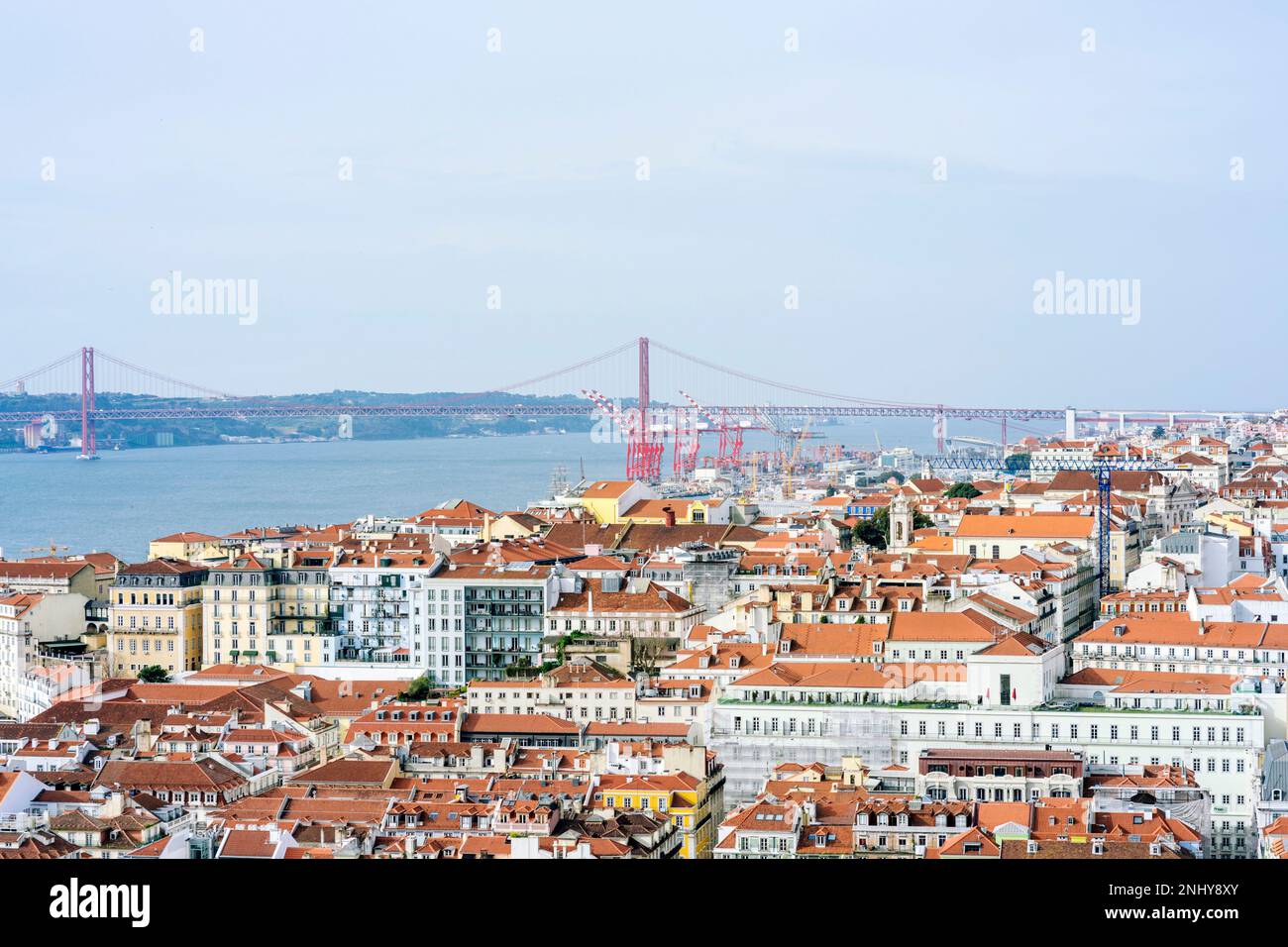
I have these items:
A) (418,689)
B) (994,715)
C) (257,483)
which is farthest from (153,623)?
(257,483)

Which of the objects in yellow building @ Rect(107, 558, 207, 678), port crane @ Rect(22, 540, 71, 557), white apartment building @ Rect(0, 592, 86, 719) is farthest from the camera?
port crane @ Rect(22, 540, 71, 557)

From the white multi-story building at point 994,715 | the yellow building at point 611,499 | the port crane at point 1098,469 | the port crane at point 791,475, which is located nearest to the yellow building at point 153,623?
the white multi-story building at point 994,715

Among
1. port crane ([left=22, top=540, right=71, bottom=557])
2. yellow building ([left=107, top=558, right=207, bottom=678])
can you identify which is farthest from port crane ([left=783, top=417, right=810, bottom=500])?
yellow building ([left=107, top=558, right=207, bottom=678])

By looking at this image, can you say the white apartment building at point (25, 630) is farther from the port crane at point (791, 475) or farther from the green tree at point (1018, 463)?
the green tree at point (1018, 463)

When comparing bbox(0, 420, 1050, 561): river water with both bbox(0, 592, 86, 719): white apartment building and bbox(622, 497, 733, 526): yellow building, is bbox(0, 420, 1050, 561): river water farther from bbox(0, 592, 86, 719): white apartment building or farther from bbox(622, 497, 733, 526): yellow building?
bbox(0, 592, 86, 719): white apartment building

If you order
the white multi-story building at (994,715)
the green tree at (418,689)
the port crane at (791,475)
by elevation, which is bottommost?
the green tree at (418,689)

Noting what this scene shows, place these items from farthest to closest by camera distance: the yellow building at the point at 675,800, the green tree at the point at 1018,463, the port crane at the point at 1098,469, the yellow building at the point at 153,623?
the green tree at the point at 1018,463 < the port crane at the point at 1098,469 < the yellow building at the point at 153,623 < the yellow building at the point at 675,800

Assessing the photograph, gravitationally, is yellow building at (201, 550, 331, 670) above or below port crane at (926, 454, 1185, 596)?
below

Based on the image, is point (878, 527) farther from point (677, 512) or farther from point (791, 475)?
point (791, 475)
